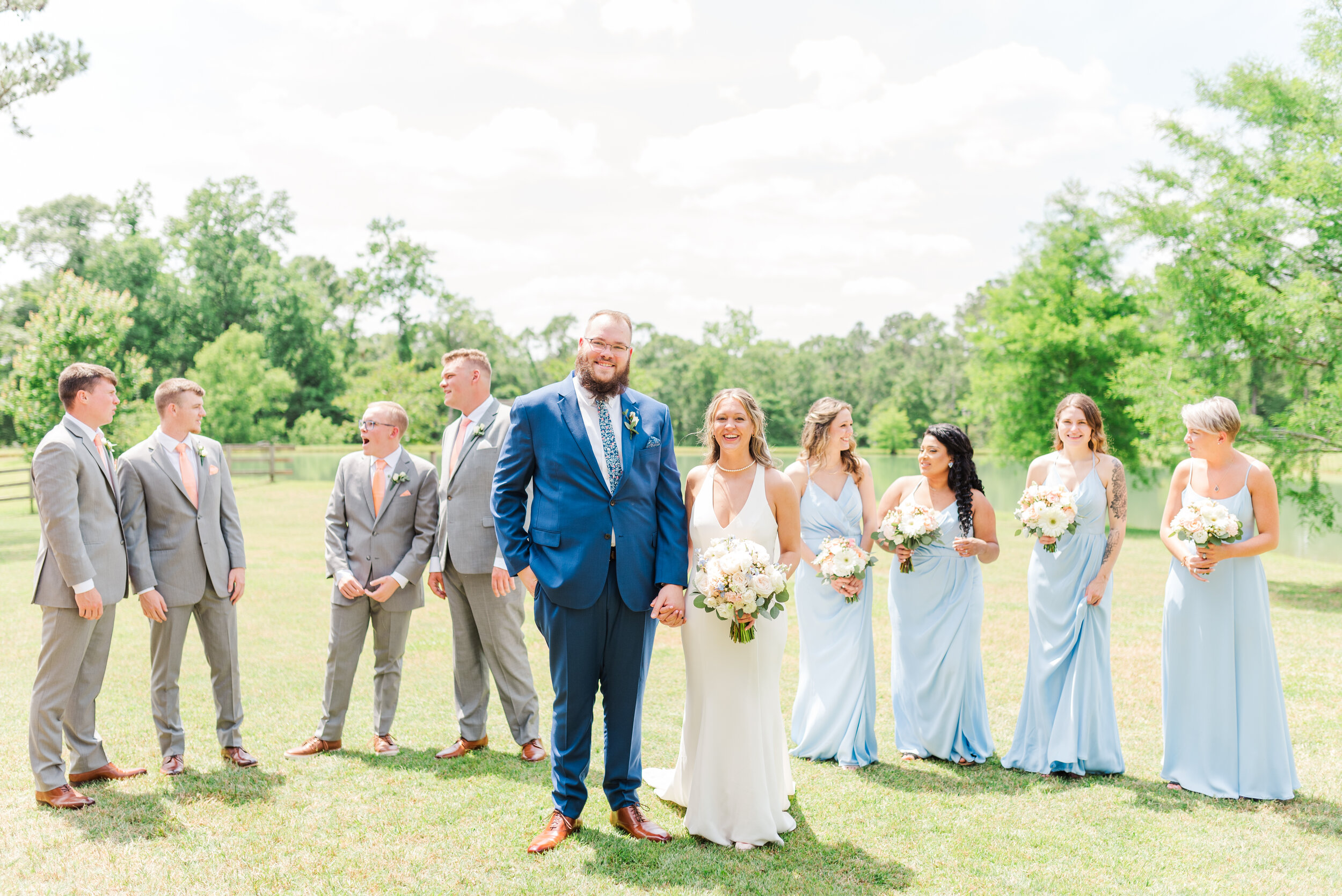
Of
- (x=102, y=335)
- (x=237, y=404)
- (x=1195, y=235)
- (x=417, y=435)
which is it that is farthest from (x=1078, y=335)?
(x=237, y=404)

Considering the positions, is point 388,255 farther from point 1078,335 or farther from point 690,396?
point 1078,335

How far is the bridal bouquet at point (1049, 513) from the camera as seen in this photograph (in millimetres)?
5840

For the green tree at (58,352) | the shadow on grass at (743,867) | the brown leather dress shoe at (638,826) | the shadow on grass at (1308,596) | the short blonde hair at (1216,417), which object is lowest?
the shadow on grass at (743,867)

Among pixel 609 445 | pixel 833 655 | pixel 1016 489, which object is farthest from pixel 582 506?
pixel 1016 489

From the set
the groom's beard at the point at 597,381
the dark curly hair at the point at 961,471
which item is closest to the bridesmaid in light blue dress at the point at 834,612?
the dark curly hair at the point at 961,471

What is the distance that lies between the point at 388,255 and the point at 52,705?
4916 centimetres

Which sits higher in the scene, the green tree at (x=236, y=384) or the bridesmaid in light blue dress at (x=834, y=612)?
the green tree at (x=236, y=384)

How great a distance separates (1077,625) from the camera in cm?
600

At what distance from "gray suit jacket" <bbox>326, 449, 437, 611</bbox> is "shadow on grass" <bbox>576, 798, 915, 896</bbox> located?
233cm

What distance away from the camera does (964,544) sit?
6.16m

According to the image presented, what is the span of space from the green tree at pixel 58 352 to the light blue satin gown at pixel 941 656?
2337cm

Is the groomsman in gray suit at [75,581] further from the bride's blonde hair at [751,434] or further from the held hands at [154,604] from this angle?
the bride's blonde hair at [751,434]

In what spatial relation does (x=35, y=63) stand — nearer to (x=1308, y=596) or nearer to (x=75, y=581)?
(x=75, y=581)

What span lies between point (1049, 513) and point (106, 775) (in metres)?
6.21
